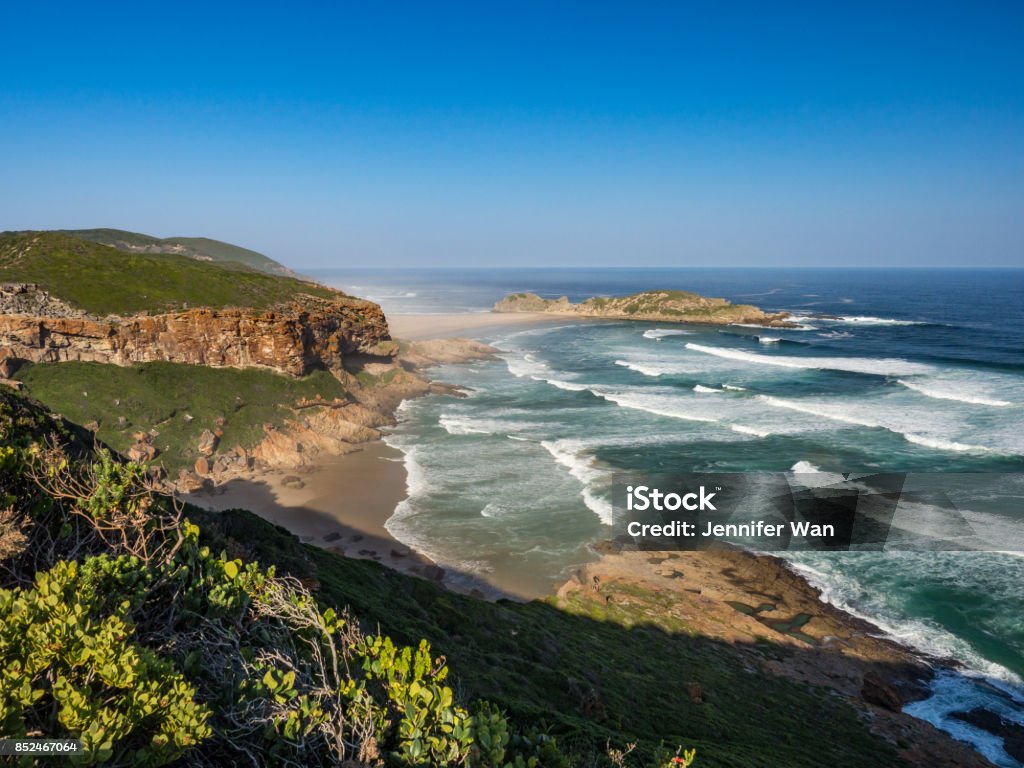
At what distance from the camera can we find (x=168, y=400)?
39.9 metres

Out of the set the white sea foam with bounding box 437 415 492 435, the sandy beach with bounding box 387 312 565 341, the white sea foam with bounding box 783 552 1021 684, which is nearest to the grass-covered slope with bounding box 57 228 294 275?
the sandy beach with bounding box 387 312 565 341

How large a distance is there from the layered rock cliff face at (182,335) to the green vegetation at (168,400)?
0.94m

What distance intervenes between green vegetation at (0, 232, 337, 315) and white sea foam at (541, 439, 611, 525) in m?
27.9

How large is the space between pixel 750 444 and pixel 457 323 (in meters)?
84.8

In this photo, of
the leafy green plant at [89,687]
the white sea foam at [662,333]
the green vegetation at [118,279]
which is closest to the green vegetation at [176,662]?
the leafy green plant at [89,687]

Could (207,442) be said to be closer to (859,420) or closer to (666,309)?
(859,420)

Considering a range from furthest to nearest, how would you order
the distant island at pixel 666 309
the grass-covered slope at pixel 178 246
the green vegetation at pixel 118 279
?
the grass-covered slope at pixel 178 246, the distant island at pixel 666 309, the green vegetation at pixel 118 279

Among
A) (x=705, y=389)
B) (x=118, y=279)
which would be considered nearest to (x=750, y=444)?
(x=705, y=389)

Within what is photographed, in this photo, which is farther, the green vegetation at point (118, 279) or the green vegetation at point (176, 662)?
the green vegetation at point (118, 279)

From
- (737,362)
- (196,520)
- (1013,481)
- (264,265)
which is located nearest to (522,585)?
(196,520)

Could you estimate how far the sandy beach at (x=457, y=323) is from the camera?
330ft

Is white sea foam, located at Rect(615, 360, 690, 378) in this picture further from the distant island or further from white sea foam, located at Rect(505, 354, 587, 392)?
the distant island

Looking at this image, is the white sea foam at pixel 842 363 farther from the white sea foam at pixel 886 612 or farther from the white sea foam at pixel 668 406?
the white sea foam at pixel 886 612

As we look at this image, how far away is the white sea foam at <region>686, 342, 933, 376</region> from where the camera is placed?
63.3 metres
